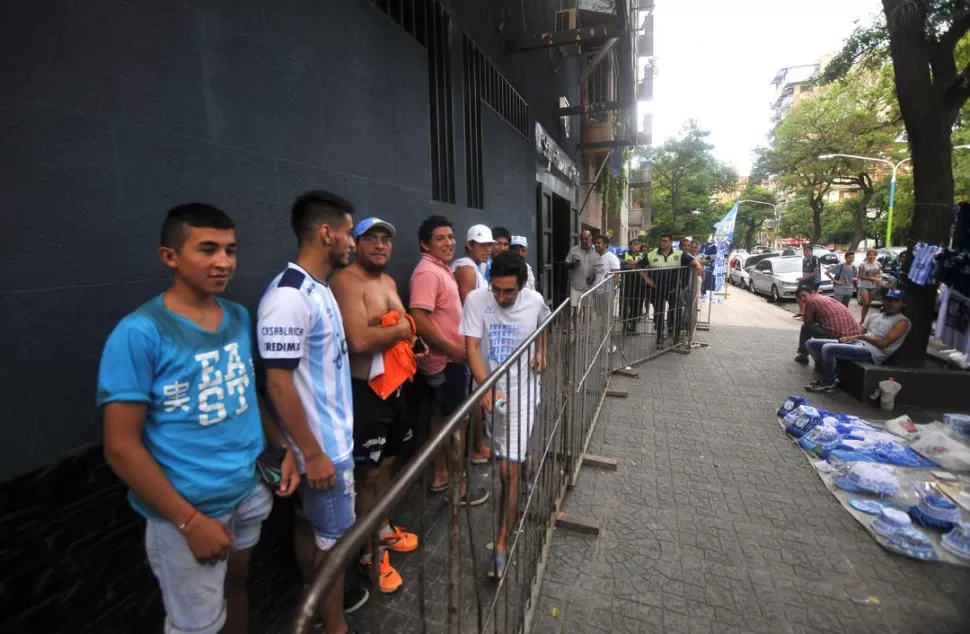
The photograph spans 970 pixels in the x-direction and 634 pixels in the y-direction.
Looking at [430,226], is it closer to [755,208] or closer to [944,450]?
[944,450]

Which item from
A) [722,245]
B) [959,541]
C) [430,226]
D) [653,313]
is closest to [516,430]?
[430,226]

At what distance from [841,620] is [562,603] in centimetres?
144

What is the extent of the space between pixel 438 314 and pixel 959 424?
16.5 ft

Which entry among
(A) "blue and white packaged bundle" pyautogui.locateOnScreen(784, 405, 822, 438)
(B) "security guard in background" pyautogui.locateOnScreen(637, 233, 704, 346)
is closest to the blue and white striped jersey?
(A) "blue and white packaged bundle" pyautogui.locateOnScreen(784, 405, 822, 438)

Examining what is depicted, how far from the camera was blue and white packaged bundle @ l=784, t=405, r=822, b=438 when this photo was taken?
4430 millimetres

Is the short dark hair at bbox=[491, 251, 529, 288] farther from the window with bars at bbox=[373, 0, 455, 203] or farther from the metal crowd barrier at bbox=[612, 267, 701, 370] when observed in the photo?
the metal crowd barrier at bbox=[612, 267, 701, 370]

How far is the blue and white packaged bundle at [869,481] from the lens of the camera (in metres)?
3.45

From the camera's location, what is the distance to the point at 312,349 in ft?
6.64

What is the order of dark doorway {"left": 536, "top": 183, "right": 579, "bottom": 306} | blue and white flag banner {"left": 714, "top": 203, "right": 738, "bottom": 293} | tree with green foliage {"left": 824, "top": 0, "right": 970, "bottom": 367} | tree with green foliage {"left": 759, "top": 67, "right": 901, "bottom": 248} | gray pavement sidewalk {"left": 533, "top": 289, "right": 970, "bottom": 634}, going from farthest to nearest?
tree with green foliage {"left": 759, "top": 67, "right": 901, "bottom": 248}
blue and white flag banner {"left": 714, "top": 203, "right": 738, "bottom": 293}
dark doorway {"left": 536, "top": 183, "right": 579, "bottom": 306}
tree with green foliage {"left": 824, "top": 0, "right": 970, "bottom": 367}
gray pavement sidewalk {"left": 533, "top": 289, "right": 970, "bottom": 634}

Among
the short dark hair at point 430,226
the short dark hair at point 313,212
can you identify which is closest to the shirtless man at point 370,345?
the short dark hair at point 313,212

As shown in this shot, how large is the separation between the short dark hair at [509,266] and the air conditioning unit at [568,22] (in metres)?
5.71

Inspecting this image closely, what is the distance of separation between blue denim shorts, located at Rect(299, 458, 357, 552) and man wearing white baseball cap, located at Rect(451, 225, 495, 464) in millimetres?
1583

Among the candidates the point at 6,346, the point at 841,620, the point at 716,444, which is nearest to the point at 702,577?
the point at 841,620

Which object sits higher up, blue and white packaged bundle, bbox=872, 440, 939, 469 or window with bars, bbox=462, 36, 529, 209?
window with bars, bbox=462, 36, 529, 209
